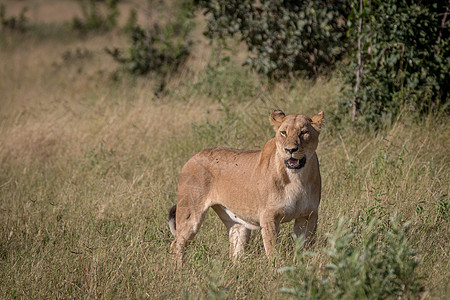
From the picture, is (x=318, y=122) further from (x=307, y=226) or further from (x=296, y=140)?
(x=307, y=226)

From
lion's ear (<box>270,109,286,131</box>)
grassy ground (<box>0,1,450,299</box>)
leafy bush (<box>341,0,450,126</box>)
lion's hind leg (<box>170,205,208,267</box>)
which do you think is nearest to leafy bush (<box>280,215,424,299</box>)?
grassy ground (<box>0,1,450,299</box>)

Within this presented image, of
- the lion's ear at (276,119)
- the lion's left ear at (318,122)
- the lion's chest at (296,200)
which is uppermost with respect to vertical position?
the lion's left ear at (318,122)

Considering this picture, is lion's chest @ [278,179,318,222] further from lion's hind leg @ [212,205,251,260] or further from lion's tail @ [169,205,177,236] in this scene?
lion's tail @ [169,205,177,236]

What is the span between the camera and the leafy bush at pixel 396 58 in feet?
21.8

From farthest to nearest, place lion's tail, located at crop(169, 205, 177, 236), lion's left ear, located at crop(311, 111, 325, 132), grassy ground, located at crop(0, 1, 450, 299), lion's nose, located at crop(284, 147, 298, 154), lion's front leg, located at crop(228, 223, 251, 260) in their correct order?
lion's tail, located at crop(169, 205, 177, 236)
lion's front leg, located at crop(228, 223, 251, 260)
lion's left ear, located at crop(311, 111, 325, 132)
grassy ground, located at crop(0, 1, 450, 299)
lion's nose, located at crop(284, 147, 298, 154)

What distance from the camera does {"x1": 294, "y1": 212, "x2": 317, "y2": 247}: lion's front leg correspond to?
425 centimetres

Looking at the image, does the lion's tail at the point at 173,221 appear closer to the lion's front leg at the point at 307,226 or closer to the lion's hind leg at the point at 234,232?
the lion's hind leg at the point at 234,232

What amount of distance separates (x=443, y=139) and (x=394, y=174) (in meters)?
1.20

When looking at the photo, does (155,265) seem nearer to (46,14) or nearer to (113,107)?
(113,107)

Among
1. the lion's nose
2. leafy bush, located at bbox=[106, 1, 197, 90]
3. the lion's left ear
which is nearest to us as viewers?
the lion's nose

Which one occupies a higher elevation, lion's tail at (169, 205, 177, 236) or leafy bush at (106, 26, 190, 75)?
lion's tail at (169, 205, 177, 236)

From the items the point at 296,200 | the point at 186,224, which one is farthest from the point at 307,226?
the point at 186,224

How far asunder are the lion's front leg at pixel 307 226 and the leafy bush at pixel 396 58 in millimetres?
2895

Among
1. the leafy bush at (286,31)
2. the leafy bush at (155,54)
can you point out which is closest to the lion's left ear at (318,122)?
the leafy bush at (286,31)
